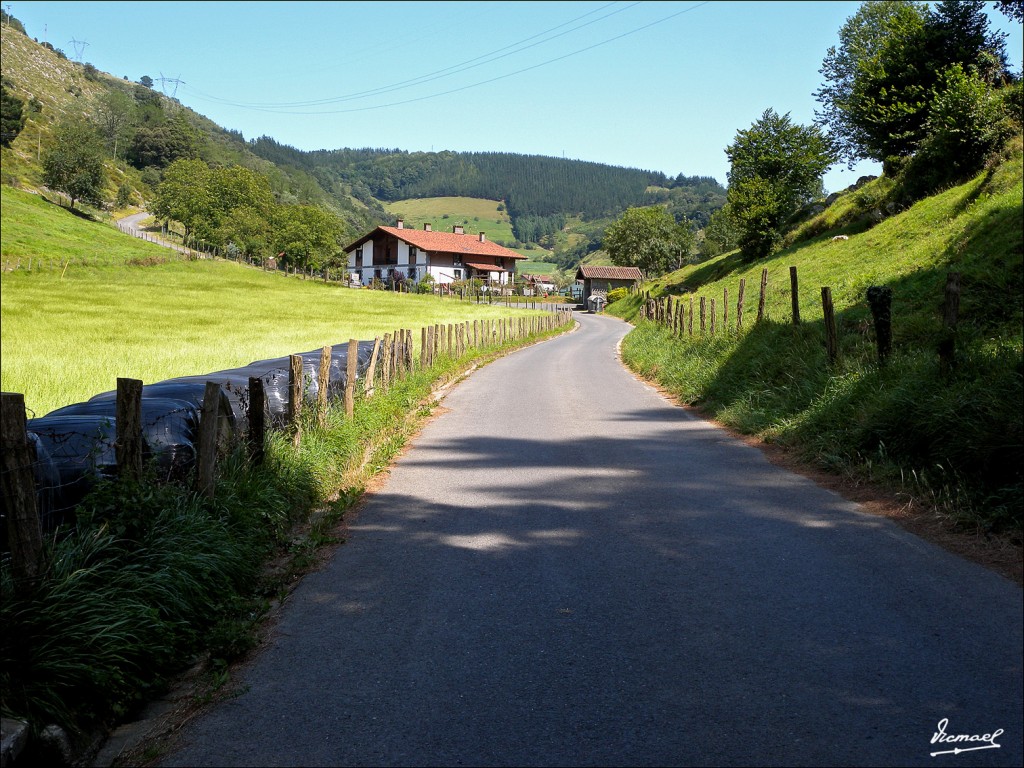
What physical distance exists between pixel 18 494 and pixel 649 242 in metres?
97.4

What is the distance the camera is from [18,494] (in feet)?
12.7

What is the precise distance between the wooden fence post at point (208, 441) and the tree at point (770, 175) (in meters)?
45.0

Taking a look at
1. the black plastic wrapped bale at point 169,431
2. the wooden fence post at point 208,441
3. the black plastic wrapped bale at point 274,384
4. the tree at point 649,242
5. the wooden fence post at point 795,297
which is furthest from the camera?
the tree at point 649,242

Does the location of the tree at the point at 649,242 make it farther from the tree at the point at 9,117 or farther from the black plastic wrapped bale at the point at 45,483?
the black plastic wrapped bale at the point at 45,483

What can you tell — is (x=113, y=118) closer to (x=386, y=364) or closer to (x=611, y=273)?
(x=611, y=273)

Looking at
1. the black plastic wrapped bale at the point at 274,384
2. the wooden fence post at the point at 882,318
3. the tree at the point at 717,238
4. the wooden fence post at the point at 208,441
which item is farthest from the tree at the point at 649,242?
the wooden fence post at the point at 208,441

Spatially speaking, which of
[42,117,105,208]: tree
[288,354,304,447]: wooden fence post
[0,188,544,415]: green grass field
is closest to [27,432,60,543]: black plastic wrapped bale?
[288,354,304,447]: wooden fence post

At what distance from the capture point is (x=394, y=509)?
7449 millimetres

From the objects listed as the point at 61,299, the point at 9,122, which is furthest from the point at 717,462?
the point at 9,122

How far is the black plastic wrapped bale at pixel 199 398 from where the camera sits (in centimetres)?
686

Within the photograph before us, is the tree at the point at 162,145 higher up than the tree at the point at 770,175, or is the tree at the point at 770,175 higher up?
the tree at the point at 162,145

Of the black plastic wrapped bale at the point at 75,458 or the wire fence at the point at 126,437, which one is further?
the black plastic wrapped bale at the point at 75,458

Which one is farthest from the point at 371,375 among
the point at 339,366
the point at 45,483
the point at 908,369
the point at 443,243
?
the point at 443,243

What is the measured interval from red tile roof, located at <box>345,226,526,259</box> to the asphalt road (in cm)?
8072
